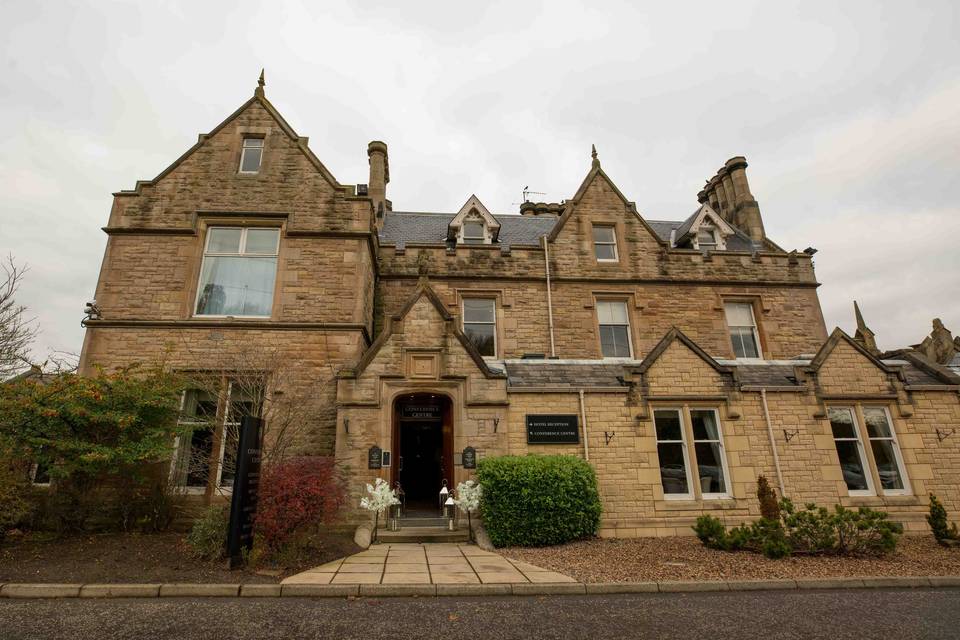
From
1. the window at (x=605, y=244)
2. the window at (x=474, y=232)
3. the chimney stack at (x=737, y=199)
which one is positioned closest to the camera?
the window at (x=605, y=244)

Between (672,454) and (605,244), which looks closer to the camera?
(672,454)

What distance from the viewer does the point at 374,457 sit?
36.3 feet

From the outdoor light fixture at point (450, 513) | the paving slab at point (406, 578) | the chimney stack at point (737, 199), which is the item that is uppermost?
the chimney stack at point (737, 199)

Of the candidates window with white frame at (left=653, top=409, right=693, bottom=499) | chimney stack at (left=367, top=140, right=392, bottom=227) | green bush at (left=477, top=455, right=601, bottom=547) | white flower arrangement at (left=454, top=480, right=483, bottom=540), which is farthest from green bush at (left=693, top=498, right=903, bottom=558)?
chimney stack at (left=367, top=140, right=392, bottom=227)

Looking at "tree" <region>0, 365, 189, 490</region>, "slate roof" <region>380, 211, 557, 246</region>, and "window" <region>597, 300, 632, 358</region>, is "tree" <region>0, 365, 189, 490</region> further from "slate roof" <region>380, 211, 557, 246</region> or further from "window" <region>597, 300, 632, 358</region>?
"window" <region>597, 300, 632, 358</region>

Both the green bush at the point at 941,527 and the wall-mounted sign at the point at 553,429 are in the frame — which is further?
the wall-mounted sign at the point at 553,429

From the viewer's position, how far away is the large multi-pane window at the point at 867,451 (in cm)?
1211

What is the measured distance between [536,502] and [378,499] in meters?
3.47

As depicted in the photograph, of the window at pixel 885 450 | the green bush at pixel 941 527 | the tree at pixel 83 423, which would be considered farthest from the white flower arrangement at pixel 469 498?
the window at pixel 885 450

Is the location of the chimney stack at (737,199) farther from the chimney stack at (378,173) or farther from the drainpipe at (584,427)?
the chimney stack at (378,173)

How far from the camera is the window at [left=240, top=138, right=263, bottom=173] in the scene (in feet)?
49.2

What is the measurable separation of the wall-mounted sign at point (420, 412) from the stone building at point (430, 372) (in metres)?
0.04

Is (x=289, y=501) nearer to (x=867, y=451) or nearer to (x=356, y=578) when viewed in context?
(x=356, y=578)

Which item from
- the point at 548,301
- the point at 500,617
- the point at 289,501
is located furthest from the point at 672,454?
the point at 289,501
